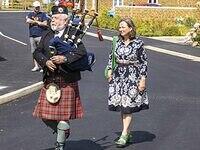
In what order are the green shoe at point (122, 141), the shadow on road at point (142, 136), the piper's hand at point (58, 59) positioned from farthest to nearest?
the shadow on road at point (142, 136) < the green shoe at point (122, 141) < the piper's hand at point (58, 59)

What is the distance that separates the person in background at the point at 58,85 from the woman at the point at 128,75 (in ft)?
4.14

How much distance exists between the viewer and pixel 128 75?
8.24 metres

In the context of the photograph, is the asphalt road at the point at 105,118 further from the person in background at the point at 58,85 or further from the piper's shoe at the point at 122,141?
the person in background at the point at 58,85

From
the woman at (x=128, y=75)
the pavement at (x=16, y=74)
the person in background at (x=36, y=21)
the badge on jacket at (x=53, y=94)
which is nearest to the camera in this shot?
the badge on jacket at (x=53, y=94)

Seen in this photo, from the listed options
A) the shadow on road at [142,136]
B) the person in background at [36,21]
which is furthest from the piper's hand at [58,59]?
the person in background at [36,21]

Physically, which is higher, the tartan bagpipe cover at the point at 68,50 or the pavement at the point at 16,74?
the tartan bagpipe cover at the point at 68,50

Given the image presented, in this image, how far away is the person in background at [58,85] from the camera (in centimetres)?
695

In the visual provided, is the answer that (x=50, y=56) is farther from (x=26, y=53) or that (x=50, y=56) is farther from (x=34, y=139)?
(x=26, y=53)

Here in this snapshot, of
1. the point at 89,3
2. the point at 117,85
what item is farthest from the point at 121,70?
the point at 89,3

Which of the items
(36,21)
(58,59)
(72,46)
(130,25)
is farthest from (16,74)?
(58,59)

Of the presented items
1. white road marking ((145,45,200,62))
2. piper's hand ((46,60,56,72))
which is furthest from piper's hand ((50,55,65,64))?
white road marking ((145,45,200,62))

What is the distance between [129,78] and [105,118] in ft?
6.82

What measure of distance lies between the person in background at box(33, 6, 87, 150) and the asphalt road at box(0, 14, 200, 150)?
98 centimetres

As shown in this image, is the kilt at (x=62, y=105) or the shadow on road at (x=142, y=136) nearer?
the kilt at (x=62, y=105)
